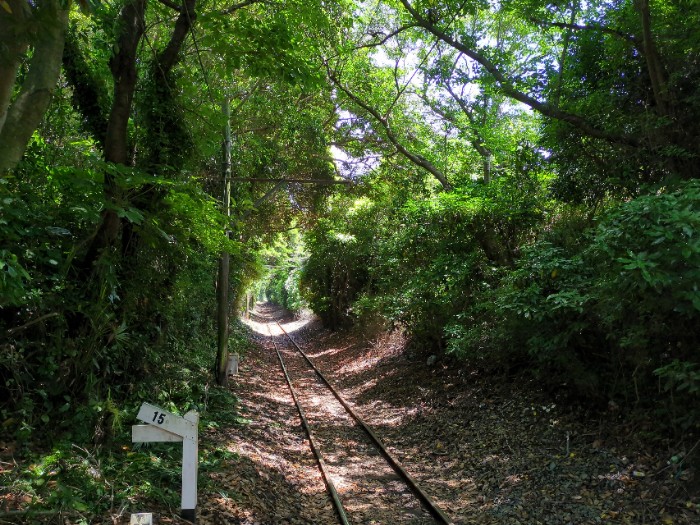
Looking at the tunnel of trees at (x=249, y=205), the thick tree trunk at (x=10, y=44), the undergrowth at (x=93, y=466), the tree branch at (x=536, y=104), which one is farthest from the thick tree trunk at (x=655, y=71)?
the undergrowth at (x=93, y=466)

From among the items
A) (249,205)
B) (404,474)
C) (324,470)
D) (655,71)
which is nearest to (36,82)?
(324,470)

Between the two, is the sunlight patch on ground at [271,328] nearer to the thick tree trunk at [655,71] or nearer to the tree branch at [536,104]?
the tree branch at [536,104]

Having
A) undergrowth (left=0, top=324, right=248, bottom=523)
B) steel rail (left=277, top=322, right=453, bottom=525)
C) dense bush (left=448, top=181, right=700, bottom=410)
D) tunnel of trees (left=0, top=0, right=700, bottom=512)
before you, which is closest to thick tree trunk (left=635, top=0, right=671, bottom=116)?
tunnel of trees (left=0, top=0, right=700, bottom=512)

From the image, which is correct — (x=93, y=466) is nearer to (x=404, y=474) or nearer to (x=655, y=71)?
(x=404, y=474)

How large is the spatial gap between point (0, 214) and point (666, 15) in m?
9.15

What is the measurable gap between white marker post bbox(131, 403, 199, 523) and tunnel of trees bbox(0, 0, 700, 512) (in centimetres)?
139

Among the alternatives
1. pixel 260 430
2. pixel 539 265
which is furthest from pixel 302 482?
pixel 539 265

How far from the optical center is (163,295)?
8180mm

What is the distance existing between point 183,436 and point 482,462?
4566 millimetres

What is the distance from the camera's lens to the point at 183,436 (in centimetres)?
463

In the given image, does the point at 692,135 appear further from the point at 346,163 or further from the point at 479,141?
the point at 346,163

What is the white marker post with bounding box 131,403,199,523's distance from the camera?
14.7 ft

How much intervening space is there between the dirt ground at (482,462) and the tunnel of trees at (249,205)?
0.56m

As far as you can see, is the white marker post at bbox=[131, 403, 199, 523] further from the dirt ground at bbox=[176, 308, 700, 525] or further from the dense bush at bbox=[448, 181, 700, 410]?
the dense bush at bbox=[448, 181, 700, 410]
